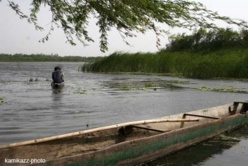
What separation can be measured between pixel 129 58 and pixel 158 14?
3313cm

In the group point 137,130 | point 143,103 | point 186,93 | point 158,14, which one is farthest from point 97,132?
point 186,93

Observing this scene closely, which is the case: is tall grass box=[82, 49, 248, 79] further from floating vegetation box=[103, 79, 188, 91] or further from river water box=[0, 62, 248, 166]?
river water box=[0, 62, 248, 166]

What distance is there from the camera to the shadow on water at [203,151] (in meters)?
7.20

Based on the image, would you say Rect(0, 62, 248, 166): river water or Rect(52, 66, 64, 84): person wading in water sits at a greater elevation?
Rect(52, 66, 64, 84): person wading in water

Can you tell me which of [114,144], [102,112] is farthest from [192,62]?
[114,144]

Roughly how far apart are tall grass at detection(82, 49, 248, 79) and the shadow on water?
69.6ft

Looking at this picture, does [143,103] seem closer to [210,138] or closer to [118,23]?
[210,138]

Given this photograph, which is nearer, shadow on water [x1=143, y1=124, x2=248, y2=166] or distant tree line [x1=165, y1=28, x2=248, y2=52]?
shadow on water [x1=143, y1=124, x2=248, y2=166]

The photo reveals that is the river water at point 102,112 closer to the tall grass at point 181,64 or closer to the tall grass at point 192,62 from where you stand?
the tall grass at point 192,62

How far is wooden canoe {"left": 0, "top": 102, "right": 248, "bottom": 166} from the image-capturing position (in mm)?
5531

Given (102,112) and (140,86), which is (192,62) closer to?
(140,86)

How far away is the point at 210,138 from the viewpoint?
911 cm

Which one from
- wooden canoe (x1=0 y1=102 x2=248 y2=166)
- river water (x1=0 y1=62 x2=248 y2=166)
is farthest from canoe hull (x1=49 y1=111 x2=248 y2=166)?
river water (x1=0 y1=62 x2=248 y2=166)

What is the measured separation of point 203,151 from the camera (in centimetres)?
816
